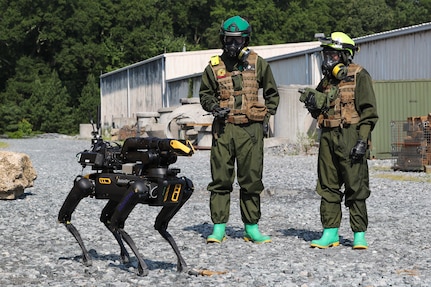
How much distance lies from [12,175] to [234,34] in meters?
5.95

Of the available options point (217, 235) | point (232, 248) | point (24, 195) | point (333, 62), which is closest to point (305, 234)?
point (217, 235)

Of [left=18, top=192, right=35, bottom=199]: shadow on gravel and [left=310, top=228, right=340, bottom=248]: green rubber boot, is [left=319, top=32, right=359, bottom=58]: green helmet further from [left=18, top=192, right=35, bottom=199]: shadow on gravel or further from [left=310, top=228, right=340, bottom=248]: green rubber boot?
[left=18, top=192, right=35, bottom=199]: shadow on gravel

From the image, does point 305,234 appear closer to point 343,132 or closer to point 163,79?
point 343,132

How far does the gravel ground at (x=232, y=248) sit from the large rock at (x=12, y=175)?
0.17 m

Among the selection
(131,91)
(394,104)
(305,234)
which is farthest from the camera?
(131,91)

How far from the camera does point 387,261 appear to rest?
798 centimetres

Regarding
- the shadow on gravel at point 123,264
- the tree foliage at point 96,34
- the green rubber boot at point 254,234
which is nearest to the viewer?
the shadow on gravel at point 123,264

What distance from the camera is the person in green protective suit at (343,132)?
8.70 metres

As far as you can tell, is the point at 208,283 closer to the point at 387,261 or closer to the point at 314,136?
the point at 387,261

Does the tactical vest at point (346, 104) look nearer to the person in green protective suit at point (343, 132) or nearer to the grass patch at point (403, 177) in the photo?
the person in green protective suit at point (343, 132)

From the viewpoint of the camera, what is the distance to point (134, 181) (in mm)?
7047

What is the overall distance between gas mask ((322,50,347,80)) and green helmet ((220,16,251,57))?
2.73 feet

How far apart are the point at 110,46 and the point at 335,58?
68975mm

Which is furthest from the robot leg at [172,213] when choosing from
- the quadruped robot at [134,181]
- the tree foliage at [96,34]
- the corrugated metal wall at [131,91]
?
the tree foliage at [96,34]
